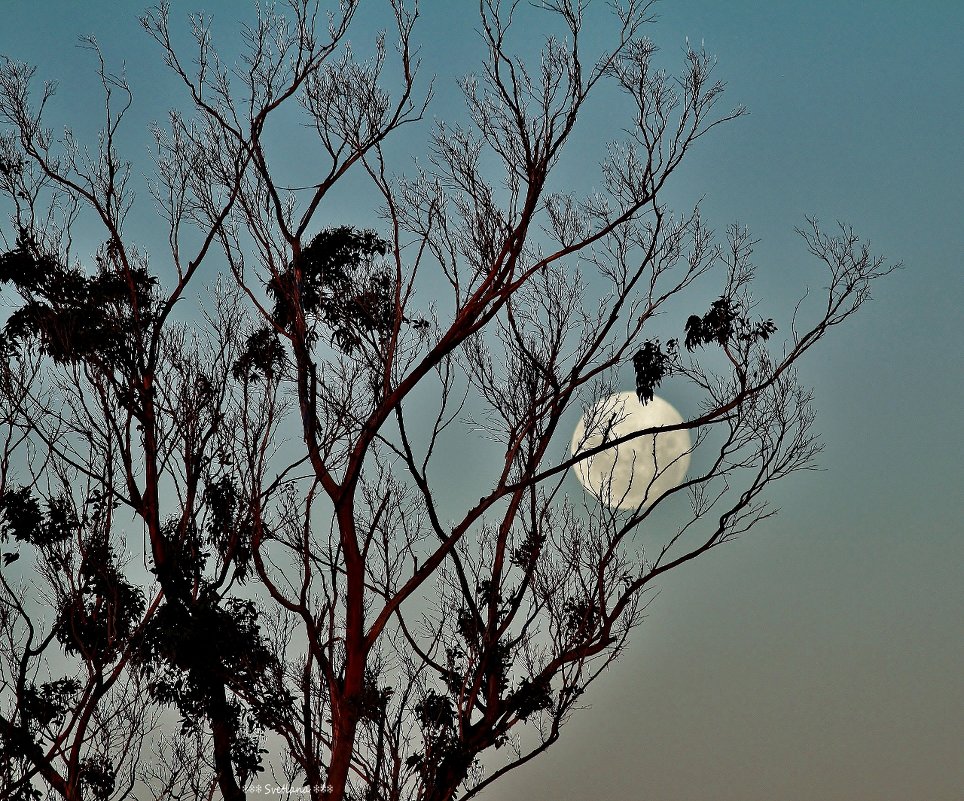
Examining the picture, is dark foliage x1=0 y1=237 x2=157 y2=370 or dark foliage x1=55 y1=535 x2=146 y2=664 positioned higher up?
dark foliage x1=0 y1=237 x2=157 y2=370

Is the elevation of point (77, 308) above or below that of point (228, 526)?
above

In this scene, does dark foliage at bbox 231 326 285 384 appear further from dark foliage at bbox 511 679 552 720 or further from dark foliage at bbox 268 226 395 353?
dark foliage at bbox 511 679 552 720

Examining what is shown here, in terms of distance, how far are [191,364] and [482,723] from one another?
471 cm

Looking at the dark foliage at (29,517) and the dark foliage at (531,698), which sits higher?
the dark foliage at (29,517)

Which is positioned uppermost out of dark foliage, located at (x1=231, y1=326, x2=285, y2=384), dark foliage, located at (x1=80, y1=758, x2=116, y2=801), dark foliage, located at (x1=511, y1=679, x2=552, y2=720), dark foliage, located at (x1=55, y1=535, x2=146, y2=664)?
dark foliage, located at (x1=231, y1=326, x2=285, y2=384)

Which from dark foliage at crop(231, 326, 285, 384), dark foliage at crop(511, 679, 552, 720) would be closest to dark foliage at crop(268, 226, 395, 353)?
dark foliage at crop(231, 326, 285, 384)

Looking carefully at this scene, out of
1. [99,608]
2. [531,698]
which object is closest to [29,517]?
[99,608]

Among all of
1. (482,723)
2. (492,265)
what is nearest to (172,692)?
(482,723)

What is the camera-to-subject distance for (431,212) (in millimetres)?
10336

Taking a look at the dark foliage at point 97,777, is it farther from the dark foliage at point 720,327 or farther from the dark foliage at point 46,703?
the dark foliage at point 720,327

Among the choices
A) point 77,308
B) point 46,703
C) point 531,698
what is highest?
point 77,308

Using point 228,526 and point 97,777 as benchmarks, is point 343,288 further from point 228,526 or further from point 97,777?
point 97,777

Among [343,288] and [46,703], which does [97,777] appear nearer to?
[46,703]

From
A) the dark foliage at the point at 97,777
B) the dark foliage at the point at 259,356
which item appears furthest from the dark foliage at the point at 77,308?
the dark foliage at the point at 97,777
